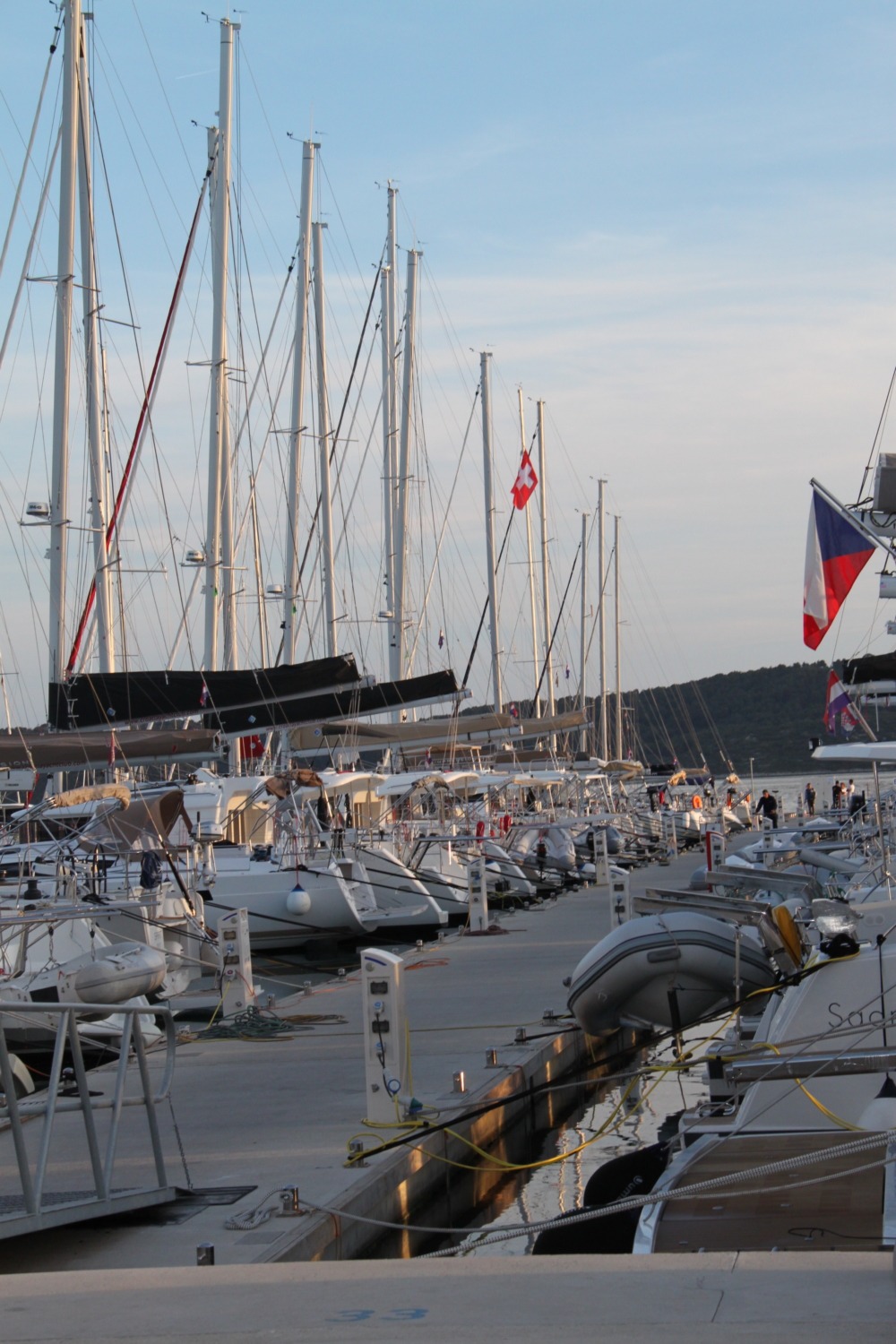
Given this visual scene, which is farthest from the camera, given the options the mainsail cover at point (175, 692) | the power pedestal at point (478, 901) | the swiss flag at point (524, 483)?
the swiss flag at point (524, 483)

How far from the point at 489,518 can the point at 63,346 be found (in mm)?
21361

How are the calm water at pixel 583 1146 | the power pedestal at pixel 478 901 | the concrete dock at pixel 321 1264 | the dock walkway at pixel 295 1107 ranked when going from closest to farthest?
1. the concrete dock at pixel 321 1264
2. the dock walkway at pixel 295 1107
3. the calm water at pixel 583 1146
4. the power pedestal at pixel 478 901

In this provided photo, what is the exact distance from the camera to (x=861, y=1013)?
27.2 ft

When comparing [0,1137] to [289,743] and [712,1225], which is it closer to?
[712,1225]

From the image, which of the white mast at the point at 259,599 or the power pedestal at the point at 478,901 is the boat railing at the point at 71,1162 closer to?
the power pedestal at the point at 478,901

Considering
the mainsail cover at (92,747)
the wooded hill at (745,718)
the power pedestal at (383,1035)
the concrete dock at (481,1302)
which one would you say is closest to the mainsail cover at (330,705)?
the mainsail cover at (92,747)

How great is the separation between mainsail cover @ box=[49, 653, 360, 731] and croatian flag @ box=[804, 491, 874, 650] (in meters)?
8.27

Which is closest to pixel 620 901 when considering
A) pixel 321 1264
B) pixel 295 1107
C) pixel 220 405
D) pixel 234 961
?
pixel 234 961

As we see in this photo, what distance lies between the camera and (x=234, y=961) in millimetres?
13211

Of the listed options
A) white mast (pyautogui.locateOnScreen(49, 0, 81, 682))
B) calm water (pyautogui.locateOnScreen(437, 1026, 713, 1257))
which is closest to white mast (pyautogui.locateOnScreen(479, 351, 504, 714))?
white mast (pyautogui.locateOnScreen(49, 0, 81, 682))

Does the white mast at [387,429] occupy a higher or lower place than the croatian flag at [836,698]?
higher

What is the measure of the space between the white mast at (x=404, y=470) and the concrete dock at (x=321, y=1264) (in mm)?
22410

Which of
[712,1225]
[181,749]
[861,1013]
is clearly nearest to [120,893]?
[181,749]

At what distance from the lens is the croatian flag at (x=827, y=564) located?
14.7 meters
